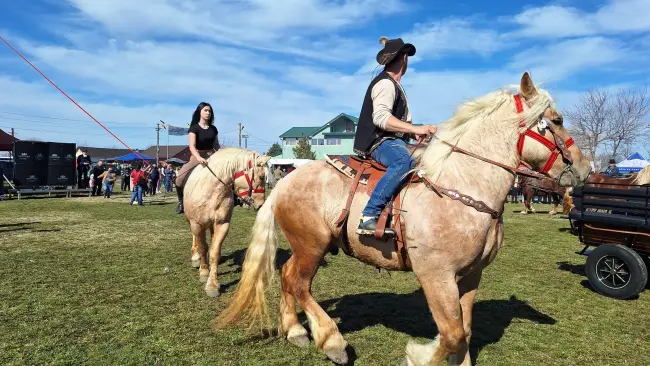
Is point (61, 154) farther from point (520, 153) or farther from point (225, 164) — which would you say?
point (520, 153)

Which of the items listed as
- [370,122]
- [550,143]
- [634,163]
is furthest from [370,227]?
[634,163]

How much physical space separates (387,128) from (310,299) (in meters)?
2.00

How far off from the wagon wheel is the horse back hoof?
5215 millimetres

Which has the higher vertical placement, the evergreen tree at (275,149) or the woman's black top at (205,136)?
the evergreen tree at (275,149)

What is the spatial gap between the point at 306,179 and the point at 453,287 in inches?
70.7

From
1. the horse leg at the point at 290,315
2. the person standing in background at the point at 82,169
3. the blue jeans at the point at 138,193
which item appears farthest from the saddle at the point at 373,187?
the person standing in background at the point at 82,169

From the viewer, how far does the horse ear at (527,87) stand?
3360mm

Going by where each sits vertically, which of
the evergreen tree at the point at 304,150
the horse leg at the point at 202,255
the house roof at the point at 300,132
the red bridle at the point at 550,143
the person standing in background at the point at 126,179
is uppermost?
the house roof at the point at 300,132

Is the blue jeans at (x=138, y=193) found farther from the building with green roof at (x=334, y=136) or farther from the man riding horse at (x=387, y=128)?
the building with green roof at (x=334, y=136)

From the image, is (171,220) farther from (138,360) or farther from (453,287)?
(453,287)

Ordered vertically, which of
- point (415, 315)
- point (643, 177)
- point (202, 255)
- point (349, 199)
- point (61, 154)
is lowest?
point (415, 315)

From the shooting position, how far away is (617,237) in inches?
270

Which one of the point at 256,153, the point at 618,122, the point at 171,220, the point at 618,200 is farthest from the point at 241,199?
the point at 618,122

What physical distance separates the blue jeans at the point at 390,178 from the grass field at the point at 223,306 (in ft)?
5.36
